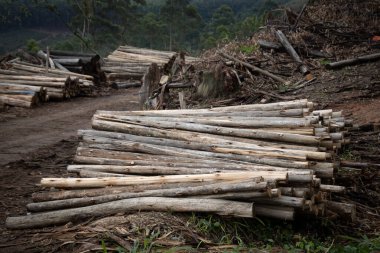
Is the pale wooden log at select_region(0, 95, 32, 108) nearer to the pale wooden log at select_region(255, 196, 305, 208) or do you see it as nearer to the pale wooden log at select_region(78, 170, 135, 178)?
the pale wooden log at select_region(78, 170, 135, 178)

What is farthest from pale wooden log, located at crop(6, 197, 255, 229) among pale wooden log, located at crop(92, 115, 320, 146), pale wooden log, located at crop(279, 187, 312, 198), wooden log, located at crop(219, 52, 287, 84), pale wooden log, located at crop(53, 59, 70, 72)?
pale wooden log, located at crop(53, 59, 70, 72)

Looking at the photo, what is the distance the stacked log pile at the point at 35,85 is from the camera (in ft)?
42.5

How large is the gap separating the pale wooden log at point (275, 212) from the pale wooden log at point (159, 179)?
11.6 inches

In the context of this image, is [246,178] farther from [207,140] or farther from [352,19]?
[352,19]

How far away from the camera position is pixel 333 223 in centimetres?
470

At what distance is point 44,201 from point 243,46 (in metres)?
10.3

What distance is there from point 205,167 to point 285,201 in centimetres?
107

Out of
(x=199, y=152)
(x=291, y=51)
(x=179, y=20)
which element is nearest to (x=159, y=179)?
(x=199, y=152)

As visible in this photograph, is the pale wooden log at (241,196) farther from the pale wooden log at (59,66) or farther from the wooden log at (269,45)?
the pale wooden log at (59,66)

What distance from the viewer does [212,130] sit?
5684 mm

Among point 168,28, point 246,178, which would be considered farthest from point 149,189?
point 168,28

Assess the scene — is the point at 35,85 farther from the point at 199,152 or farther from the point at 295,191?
the point at 295,191

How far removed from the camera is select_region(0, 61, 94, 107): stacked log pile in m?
13.0

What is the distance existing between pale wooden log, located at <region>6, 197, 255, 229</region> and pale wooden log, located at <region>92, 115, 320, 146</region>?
146cm
